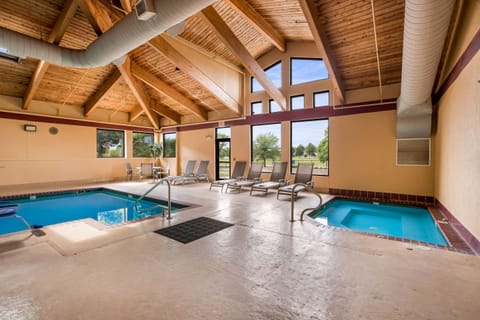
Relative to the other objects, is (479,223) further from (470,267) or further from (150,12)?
(150,12)

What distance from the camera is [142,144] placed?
11.8 meters

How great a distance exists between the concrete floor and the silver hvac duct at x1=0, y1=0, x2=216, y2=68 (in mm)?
3261


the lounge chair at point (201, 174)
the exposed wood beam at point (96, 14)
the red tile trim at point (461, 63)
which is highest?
the exposed wood beam at point (96, 14)

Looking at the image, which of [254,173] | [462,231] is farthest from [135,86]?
[462,231]

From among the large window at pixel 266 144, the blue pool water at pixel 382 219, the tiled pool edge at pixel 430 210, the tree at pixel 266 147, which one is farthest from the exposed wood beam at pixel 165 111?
the blue pool water at pixel 382 219

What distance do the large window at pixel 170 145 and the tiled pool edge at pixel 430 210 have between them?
7.98 meters

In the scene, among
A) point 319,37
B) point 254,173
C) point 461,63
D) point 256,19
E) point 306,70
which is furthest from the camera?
point 254,173

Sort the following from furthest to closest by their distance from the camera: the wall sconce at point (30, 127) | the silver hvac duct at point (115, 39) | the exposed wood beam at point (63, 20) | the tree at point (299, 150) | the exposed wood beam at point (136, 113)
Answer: the exposed wood beam at point (136, 113) → the wall sconce at point (30, 127) → the tree at point (299, 150) → the exposed wood beam at point (63, 20) → the silver hvac duct at point (115, 39)

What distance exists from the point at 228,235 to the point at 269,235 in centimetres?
61

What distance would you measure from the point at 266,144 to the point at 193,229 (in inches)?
219

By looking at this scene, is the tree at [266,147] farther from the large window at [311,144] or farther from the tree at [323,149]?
the tree at [323,149]

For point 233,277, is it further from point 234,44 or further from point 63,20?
point 63,20

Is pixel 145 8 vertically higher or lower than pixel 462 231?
higher

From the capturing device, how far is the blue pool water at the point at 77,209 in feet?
16.5
